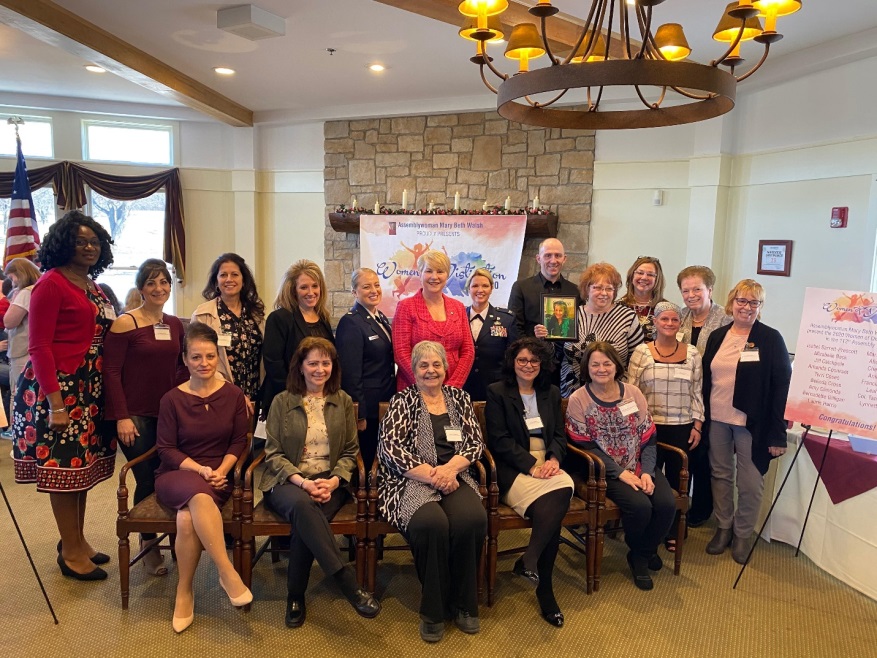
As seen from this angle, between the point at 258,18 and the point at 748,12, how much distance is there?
10.9 feet

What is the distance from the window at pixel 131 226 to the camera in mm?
7156

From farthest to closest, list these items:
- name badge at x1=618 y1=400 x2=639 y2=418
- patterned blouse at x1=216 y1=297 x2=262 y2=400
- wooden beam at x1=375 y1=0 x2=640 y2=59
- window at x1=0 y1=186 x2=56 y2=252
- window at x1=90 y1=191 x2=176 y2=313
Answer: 1. window at x1=90 y1=191 x2=176 y2=313
2. window at x1=0 y1=186 x2=56 y2=252
3. wooden beam at x1=375 y1=0 x2=640 y2=59
4. patterned blouse at x1=216 y1=297 x2=262 y2=400
5. name badge at x1=618 y1=400 x2=639 y2=418

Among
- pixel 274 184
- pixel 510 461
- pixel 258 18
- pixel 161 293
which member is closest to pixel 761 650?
pixel 510 461

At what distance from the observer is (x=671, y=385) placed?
308 cm

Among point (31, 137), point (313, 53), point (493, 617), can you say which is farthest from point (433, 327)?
point (31, 137)

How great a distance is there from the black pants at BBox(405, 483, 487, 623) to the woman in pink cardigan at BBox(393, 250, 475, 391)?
0.78 metres

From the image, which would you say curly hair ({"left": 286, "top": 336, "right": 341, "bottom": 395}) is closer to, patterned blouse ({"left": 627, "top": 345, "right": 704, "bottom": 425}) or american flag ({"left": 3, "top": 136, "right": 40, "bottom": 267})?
patterned blouse ({"left": 627, "top": 345, "right": 704, "bottom": 425})

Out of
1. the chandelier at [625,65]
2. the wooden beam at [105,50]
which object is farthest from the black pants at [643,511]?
the wooden beam at [105,50]

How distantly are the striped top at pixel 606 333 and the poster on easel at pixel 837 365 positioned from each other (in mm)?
767

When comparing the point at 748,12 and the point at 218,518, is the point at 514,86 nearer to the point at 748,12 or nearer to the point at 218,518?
the point at 748,12

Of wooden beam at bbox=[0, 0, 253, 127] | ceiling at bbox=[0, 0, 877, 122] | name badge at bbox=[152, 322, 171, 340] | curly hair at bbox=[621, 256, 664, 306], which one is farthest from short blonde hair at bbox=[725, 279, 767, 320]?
wooden beam at bbox=[0, 0, 253, 127]

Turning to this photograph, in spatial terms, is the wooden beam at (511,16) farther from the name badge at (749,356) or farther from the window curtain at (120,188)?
the window curtain at (120,188)

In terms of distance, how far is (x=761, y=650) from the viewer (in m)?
2.41

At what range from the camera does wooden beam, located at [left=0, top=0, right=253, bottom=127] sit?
3875 mm
